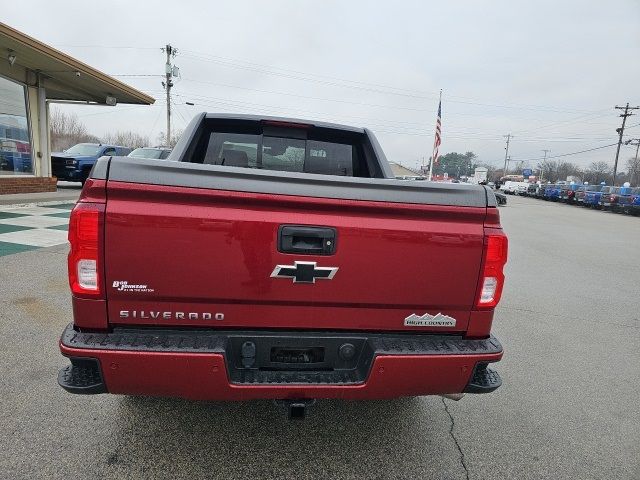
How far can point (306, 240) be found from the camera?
1991mm

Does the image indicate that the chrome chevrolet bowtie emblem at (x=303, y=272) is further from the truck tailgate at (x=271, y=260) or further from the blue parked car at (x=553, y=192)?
the blue parked car at (x=553, y=192)

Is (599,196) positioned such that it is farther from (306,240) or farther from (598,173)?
(598,173)

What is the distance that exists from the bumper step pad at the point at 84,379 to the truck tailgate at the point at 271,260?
0.21 m

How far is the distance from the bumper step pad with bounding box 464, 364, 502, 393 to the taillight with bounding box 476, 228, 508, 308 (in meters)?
0.35

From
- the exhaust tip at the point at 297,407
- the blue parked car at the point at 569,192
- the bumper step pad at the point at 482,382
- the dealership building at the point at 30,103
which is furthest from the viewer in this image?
the blue parked car at the point at 569,192

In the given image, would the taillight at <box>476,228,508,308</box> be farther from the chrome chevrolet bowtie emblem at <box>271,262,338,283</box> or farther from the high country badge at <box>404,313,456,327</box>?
the chrome chevrolet bowtie emblem at <box>271,262,338,283</box>

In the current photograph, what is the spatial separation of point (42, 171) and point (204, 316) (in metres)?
15.2

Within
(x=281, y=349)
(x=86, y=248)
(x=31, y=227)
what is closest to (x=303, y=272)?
(x=281, y=349)

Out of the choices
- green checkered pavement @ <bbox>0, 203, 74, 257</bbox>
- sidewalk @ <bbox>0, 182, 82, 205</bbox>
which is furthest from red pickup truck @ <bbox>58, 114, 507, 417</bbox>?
sidewalk @ <bbox>0, 182, 82, 205</bbox>

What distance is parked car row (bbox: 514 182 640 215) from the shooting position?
1079 inches

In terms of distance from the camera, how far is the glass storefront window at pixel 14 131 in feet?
40.8

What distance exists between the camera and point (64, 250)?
712 cm

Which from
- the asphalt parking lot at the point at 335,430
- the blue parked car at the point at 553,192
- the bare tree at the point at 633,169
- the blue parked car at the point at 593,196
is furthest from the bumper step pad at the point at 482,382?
the bare tree at the point at 633,169

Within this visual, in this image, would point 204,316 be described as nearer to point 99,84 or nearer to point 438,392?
point 438,392
